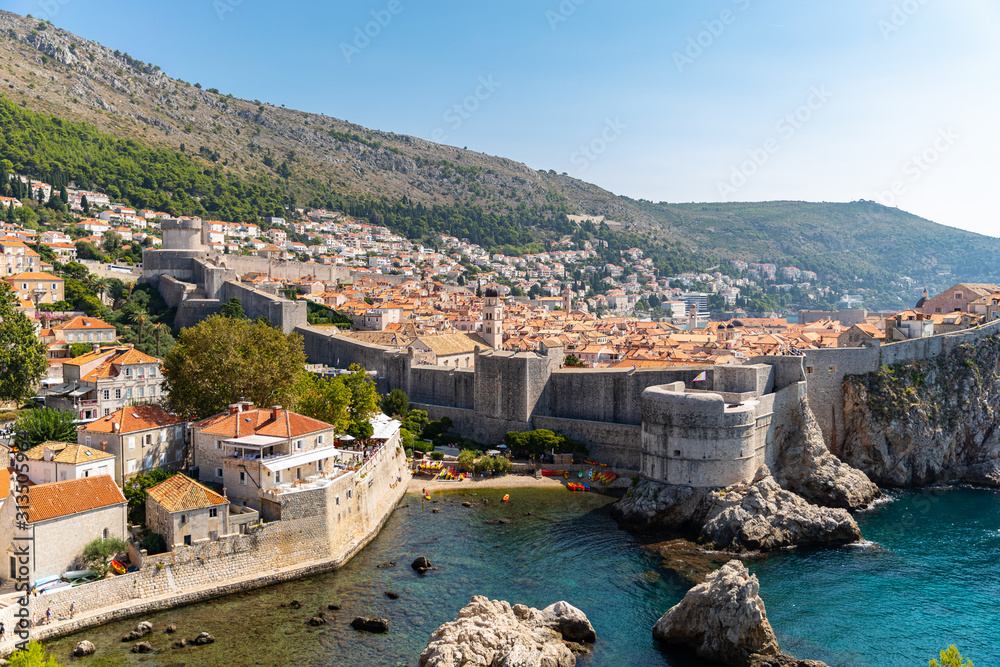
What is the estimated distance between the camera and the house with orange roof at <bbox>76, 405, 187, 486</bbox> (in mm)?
24516

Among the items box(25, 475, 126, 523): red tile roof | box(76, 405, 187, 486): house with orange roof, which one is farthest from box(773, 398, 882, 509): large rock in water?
box(25, 475, 126, 523): red tile roof

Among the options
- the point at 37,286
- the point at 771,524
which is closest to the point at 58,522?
the point at 771,524

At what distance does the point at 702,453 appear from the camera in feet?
95.8

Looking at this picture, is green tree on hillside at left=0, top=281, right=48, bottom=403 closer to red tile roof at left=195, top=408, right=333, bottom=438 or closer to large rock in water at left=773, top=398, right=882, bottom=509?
red tile roof at left=195, top=408, right=333, bottom=438

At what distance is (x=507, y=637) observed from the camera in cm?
1805

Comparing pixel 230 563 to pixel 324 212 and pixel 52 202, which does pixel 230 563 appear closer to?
pixel 52 202

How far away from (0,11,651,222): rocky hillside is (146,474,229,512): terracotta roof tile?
3686 inches

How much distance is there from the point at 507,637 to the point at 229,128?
142m

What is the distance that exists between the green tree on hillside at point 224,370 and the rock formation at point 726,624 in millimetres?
16862

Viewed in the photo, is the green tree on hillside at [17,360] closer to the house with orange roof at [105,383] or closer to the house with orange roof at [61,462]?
the house with orange roof at [105,383]

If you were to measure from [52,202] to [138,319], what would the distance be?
39.0 meters

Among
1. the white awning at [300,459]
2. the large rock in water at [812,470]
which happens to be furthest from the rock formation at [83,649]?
the large rock in water at [812,470]

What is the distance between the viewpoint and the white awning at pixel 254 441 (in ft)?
79.5

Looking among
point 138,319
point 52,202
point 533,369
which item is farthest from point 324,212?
point 533,369
